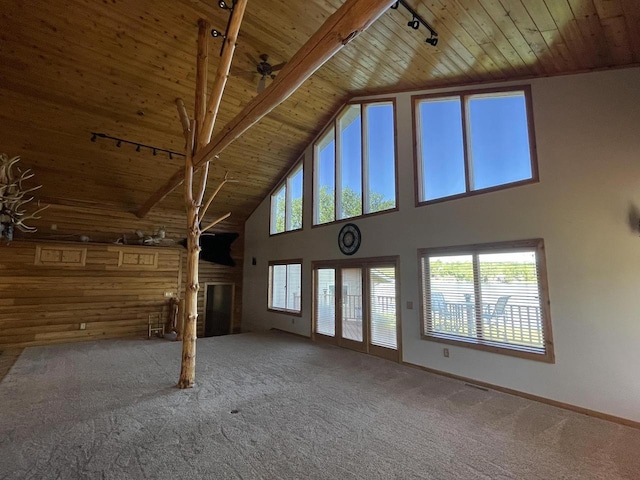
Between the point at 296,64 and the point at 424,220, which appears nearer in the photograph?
the point at 296,64

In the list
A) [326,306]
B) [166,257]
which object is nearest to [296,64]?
[326,306]

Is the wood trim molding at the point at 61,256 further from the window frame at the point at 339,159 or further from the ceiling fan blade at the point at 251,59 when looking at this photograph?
the ceiling fan blade at the point at 251,59

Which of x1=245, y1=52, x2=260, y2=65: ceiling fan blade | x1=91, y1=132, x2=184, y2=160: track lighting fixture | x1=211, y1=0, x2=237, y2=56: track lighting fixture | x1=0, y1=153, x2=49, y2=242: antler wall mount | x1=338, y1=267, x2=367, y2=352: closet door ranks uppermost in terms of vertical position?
x1=245, y1=52, x2=260, y2=65: ceiling fan blade

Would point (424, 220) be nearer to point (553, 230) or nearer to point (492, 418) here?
point (553, 230)

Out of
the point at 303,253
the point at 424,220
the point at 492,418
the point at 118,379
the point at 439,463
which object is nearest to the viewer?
the point at 439,463

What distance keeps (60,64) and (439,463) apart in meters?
7.02

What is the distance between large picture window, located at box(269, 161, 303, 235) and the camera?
8.36 metres

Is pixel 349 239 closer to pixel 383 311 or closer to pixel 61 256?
pixel 383 311

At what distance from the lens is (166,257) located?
845 centimetres

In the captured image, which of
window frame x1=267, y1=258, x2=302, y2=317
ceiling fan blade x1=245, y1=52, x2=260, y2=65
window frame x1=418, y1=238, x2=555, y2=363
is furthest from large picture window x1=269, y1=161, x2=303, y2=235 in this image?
window frame x1=418, y1=238, x2=555, y2=363

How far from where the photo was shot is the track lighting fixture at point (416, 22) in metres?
3.55

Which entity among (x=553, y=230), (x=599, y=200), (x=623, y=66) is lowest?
(x=553, y=230)

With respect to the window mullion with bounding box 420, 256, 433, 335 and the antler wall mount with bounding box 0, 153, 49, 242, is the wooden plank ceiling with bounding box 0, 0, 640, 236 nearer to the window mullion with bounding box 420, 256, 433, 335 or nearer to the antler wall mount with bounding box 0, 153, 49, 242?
the antler wall mount with bounding box 0, 153, 49, 242

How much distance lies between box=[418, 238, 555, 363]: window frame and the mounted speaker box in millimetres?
6427
